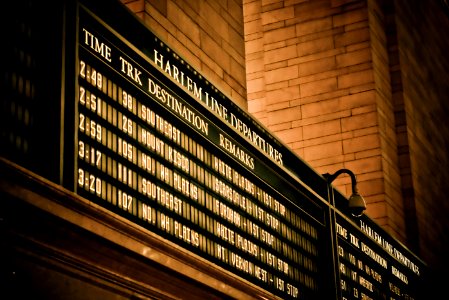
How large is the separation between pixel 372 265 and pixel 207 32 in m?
4.60

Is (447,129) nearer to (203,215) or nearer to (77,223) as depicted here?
(203,215)

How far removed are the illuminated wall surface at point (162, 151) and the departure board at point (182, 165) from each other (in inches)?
0.6

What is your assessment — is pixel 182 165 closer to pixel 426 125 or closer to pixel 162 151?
pixel 162 151

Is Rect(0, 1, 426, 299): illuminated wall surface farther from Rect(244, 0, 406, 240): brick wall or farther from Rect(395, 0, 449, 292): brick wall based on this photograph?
Rect(395, 0, 449, 292): brick wall

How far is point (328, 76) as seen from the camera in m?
21.1

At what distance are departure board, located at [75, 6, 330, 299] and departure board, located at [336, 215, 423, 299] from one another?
1.26 meters

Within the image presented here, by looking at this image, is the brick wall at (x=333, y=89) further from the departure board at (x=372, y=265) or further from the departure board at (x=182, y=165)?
the departure board at (x=182, y=165)

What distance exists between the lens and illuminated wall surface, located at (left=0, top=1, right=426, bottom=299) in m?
8.28

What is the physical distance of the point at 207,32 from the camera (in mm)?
14016

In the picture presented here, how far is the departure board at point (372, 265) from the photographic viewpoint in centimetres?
1456

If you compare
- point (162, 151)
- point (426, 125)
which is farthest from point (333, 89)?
point (162, 151)

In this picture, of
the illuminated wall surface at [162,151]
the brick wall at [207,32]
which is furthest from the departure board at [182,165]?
the brick wall at [207,32]

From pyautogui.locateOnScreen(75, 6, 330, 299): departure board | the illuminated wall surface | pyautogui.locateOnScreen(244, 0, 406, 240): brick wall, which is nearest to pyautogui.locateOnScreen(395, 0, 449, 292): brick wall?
pyautogui.locateOnScreen(244, 0, 406, 240): brick wall

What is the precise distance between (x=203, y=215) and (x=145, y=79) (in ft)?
5.28
